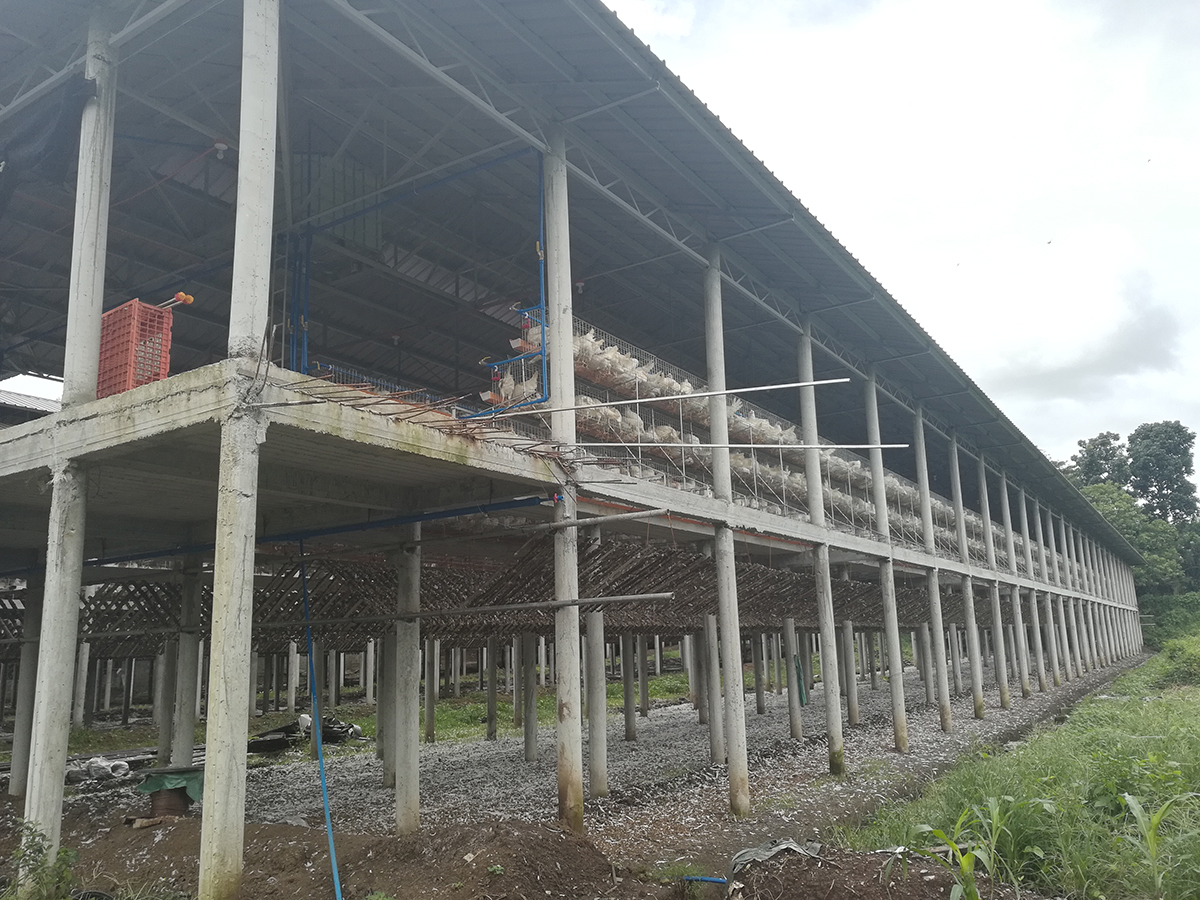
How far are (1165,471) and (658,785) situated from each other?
88793 millimetres

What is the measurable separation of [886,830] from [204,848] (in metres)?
7.32

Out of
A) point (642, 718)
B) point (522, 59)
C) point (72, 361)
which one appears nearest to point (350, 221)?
point (522, 59)

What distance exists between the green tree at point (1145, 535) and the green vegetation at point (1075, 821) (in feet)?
217

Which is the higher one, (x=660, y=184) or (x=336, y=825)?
(x=660, y=184)

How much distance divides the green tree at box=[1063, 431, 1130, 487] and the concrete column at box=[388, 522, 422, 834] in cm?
9107

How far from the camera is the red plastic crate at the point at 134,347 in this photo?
9469 mm

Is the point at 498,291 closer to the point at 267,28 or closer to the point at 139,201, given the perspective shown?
the point at 139,201

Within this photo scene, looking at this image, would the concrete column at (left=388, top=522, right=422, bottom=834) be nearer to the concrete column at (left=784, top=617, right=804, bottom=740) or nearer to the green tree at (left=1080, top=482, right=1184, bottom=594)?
the concrete column at (left=784, top=617, right=804, bottom=740)

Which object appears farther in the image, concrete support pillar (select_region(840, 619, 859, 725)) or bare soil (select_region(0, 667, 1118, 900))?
concrete support pillar (select_region(840, 619, 859, 725))

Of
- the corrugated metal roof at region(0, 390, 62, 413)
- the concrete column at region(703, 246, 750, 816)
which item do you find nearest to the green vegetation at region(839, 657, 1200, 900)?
the concrete column at region(703, 246, 750, 816)

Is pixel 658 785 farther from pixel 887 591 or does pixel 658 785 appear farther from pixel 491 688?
pixel 887 591

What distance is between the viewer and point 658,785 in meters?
16.4

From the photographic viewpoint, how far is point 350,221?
1469cm

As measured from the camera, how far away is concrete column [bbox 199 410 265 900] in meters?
6.95
